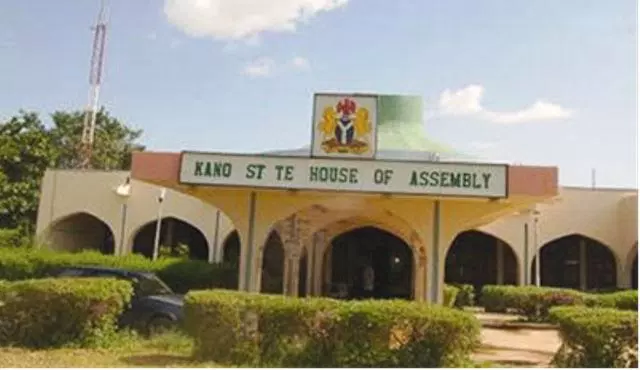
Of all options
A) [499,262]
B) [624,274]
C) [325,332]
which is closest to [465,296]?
[499,262]

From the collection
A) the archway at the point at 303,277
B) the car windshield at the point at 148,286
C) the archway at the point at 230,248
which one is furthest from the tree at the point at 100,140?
the car windshield at the point at 148,286

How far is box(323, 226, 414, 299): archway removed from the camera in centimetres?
2959

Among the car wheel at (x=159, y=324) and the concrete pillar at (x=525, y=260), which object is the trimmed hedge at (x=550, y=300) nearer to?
the concrete pillar at (x=525, y=260)

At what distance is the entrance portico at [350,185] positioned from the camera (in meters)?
Answer: 13.8

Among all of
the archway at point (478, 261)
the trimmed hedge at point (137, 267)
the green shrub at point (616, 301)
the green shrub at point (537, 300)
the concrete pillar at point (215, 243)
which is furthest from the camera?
the archway at point (478, 261)

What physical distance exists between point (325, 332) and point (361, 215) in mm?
10119

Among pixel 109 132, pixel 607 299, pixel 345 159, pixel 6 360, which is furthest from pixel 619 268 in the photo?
pixel 109 132

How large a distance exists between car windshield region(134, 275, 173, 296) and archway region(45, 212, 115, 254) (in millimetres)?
16723

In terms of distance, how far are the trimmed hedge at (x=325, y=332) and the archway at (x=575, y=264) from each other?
21.2 meters

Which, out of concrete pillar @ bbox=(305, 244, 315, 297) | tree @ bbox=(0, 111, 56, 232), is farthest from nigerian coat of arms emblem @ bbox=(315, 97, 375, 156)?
tree @ bbox=(0, 111, 56, 232)

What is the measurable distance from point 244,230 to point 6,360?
22.6ft

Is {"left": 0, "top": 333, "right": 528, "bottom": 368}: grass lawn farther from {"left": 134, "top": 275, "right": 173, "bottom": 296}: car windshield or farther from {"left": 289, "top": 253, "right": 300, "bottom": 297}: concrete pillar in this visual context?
{"left": 289, "top": 253, "right": 300, "bottom": 297}: concrete pillar

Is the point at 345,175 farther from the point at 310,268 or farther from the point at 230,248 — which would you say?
the point at 230,248

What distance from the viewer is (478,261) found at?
30156 millimetres
